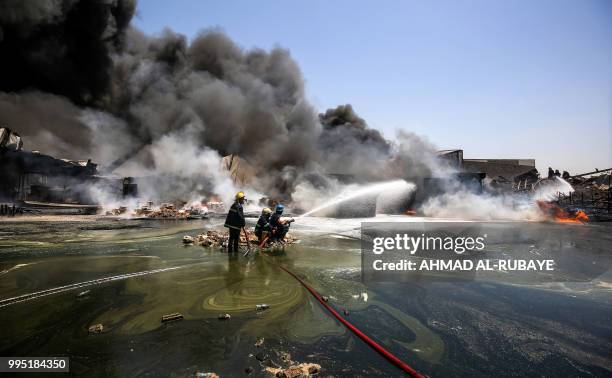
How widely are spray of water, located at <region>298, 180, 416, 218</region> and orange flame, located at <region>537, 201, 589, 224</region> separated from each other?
775 centimetres

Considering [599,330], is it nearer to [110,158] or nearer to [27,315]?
[27,315]

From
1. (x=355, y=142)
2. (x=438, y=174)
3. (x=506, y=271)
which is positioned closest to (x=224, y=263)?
(x=506, y=271)

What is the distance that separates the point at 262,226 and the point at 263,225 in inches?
1.6

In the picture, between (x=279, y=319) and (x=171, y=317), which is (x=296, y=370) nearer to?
(x=279, y=319)

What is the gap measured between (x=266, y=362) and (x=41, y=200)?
23.6 m

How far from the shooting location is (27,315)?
4.07 m

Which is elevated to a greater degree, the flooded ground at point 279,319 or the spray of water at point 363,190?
the spray of water at point 363,190

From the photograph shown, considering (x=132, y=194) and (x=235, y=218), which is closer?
(x=235, y=218)

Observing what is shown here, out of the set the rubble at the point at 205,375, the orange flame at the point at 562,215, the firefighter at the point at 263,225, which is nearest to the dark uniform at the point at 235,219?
the firefighter at the point at 263,225

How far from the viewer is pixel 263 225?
883 cm

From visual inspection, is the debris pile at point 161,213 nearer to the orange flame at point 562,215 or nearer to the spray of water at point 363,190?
the spray of water at point 363,190

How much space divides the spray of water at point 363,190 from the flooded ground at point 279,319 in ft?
34.2

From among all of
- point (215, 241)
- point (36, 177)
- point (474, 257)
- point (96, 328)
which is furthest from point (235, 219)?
point (36, 177)

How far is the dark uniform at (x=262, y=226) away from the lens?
8.73 meters
